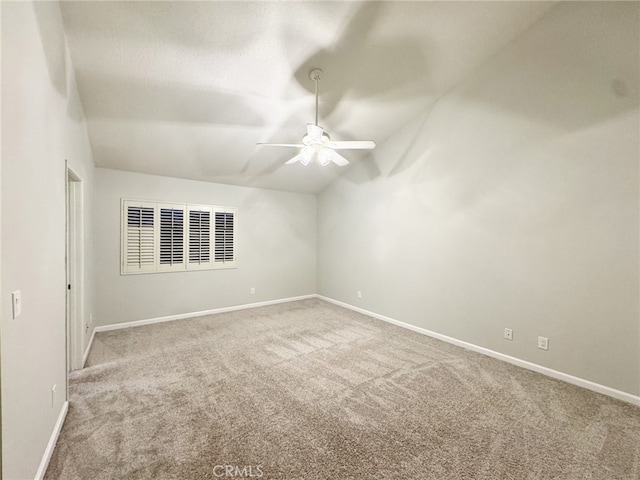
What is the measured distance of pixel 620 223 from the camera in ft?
7.87

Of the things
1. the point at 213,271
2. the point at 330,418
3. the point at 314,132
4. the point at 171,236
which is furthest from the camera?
the point at 213,271

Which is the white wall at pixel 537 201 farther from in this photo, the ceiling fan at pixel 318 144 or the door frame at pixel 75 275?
the door frame at pixel 75 275

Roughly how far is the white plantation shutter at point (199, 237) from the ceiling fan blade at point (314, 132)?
9.54 feet

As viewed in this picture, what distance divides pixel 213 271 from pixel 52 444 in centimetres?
321

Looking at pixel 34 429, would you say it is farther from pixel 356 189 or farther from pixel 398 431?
pixel 356 189

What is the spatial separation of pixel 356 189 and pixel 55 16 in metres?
4.09

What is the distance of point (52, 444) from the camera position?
1750 millimetres

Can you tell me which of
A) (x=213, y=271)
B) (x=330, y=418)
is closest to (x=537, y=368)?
(x=330, y=418)

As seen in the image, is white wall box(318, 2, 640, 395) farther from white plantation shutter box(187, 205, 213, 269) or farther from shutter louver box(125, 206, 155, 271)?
shutter louver box(125, 206, 155, 271)

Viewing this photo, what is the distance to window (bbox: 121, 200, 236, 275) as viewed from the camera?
4.11m

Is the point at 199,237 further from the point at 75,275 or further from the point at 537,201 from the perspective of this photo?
the point at 537,201

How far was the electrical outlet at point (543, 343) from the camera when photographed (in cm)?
283

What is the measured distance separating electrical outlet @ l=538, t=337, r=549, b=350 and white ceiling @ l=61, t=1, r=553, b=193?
3.12 meters

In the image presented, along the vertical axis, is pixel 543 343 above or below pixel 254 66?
below
